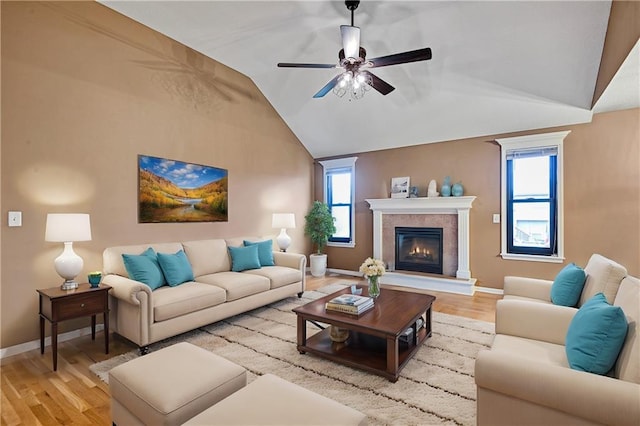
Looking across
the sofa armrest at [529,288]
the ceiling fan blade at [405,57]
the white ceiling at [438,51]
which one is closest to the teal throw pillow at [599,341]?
the sofa armrest at [529,288]

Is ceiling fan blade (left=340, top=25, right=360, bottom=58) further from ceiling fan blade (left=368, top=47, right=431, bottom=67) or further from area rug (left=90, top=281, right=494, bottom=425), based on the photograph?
area rug (left=90, top=281, right=494, bottom=425)

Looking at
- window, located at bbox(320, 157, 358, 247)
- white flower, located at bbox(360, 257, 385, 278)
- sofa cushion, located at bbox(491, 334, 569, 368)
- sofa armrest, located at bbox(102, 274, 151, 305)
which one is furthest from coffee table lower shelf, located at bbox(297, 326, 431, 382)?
window, located at bbox(320, 157, 358, 247)

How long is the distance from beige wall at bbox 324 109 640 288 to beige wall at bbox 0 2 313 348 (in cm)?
365

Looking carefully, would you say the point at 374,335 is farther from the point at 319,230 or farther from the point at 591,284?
the point at 319,230

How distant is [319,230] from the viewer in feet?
20.7

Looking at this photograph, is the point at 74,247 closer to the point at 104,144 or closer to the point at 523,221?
the point at 104,144

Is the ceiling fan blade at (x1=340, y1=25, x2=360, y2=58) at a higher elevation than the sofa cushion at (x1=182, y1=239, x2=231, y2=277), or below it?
higher

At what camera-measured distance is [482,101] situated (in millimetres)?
4395

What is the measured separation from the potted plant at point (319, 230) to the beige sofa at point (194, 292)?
1.66 metres

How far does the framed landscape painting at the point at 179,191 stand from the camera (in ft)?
12.8

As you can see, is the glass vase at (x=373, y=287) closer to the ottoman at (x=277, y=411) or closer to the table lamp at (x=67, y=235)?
the ottoman at (x=277, y=411)

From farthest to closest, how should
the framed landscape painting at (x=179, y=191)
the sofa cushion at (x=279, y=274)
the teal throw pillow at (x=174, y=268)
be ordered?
1. the sofa cushion at (x=279, y=274)
2. the framed landscape painting at (x=179, y=191)
3. the teal throw pillow at (x=174, y=268)

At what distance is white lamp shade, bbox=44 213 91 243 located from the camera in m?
2.79

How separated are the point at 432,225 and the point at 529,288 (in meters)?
2.60
